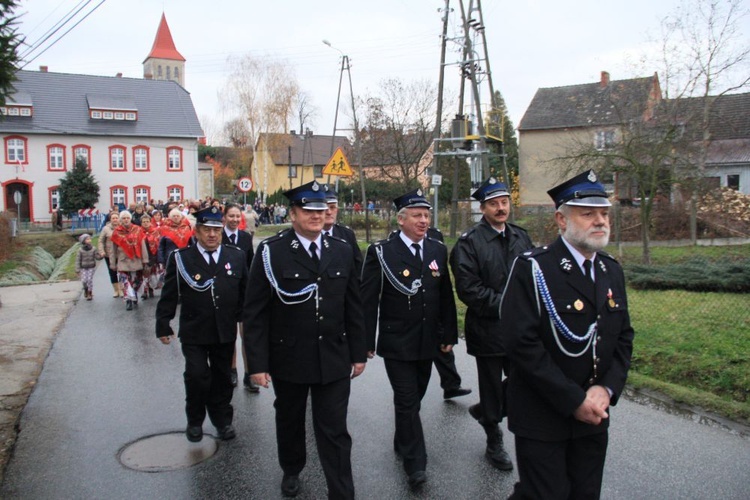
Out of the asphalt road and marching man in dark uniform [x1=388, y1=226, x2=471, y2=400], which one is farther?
marching man in dark uniform [x1=388, y1=226, x2=471, y2=400]

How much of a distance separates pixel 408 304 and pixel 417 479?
1307 mm

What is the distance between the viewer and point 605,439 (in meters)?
3.34

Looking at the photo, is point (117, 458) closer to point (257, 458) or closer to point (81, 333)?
point (257, 458)

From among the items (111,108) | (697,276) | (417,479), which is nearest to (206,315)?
(417,479)

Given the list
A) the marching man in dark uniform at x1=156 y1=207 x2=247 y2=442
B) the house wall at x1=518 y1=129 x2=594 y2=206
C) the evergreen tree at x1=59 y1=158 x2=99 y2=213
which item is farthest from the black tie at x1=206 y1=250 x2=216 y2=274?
the evergreen tree at x1=59 y1=158 x2=99 y2=213

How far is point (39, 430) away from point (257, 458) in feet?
7.56

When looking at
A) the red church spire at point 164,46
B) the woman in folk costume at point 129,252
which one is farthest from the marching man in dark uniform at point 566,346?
the red church spire at point 164,46

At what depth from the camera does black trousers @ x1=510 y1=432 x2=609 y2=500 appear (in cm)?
321

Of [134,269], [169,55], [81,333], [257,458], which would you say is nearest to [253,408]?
[257,458]

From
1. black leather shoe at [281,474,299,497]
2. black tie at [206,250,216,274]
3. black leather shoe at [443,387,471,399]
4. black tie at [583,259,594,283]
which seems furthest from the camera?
black leather shoe at [443,387,471,399]

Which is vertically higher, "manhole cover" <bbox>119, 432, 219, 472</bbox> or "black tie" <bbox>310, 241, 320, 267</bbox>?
"black tie" <bbox>310, 241, 320, 267</bbox>

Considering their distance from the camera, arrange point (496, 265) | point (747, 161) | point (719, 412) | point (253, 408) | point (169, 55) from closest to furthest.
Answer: point (496, 265) → point (719, 412) → point (253, 408) → point (747, 161) → point (169, 55)

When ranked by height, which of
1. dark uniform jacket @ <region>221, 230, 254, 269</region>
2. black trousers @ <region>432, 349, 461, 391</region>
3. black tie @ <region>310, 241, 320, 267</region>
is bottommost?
black trousers @ <region>432, 349, 461, 391</region>

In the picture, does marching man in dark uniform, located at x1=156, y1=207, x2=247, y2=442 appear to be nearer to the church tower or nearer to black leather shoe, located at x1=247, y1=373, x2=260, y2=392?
black leather shoe, located at x1=247, y1=373, x2=260, y2=392
